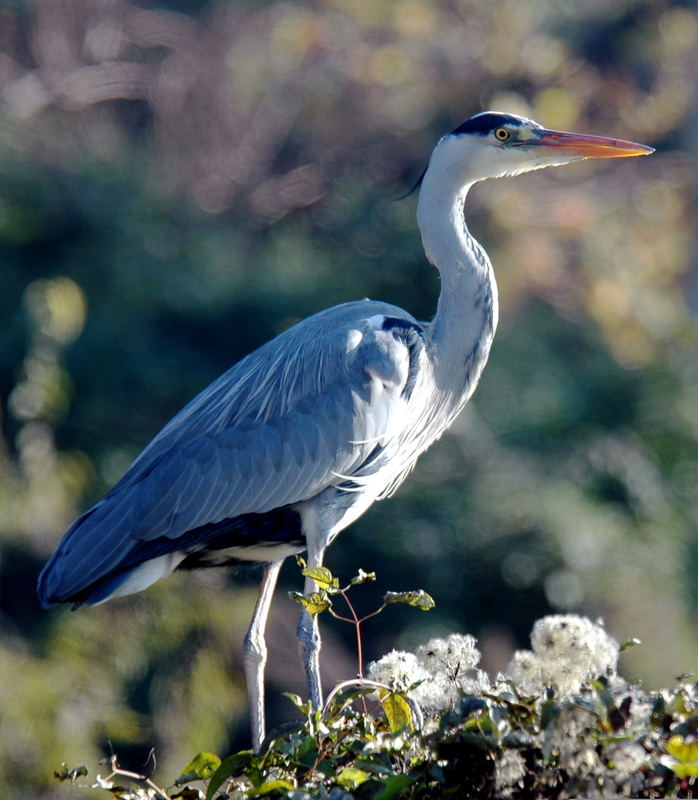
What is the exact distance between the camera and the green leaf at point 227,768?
256cm

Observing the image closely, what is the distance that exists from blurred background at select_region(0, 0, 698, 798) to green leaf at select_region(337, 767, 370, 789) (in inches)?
184

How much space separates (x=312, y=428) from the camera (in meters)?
4.07

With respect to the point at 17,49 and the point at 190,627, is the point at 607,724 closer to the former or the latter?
the point at 190,627

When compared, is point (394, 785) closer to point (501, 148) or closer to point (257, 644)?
point (257, 644)

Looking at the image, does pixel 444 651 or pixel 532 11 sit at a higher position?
pixel 532 11

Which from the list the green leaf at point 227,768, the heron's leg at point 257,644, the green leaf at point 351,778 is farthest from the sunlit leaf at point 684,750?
the heron's leg at point 257,644

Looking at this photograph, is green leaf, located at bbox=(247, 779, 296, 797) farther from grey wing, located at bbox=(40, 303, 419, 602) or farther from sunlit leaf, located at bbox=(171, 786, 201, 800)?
grey wing, located at bbox=(40, 303, 419, 602)

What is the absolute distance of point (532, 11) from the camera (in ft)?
36.9

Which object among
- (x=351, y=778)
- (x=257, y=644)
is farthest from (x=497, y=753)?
(x=257, y=644)

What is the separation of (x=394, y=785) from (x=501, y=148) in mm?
2394

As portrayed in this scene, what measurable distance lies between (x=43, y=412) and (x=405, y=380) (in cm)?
448

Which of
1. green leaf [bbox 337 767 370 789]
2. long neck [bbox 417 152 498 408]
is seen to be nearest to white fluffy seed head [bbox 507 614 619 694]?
green leaf [bbox 337 767 370 789]

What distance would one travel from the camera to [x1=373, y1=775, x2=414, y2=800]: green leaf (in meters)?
2.24

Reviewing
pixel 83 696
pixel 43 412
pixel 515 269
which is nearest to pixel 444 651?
pixel 83 696
